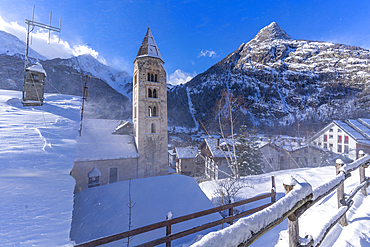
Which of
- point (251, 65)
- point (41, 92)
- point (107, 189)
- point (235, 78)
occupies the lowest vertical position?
point (107, 189)

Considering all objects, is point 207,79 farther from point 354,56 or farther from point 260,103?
point 354,56

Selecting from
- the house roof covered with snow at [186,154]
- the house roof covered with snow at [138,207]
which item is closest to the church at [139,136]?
the house roof covered with snow at [186,154]

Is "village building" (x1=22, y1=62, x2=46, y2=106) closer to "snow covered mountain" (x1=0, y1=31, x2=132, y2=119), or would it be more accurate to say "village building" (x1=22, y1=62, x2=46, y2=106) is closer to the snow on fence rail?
the snow on fence rail

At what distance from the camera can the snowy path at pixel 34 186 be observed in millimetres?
2143

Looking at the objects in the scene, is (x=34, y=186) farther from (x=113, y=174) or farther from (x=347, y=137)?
(x=347, y=137)

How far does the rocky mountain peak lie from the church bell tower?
139m

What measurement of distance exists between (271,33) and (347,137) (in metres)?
140

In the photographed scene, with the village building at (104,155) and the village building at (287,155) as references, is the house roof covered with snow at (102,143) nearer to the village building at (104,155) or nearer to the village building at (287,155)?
the village building at (104,155)

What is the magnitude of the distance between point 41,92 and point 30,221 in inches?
383

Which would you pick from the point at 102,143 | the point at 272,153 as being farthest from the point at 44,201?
the point at 272,153

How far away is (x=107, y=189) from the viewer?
7281 millimetres

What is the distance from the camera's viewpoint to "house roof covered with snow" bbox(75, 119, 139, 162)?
15.0 metres

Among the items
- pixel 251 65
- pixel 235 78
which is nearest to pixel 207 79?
pixel 235 78

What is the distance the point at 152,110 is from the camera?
19.1m
